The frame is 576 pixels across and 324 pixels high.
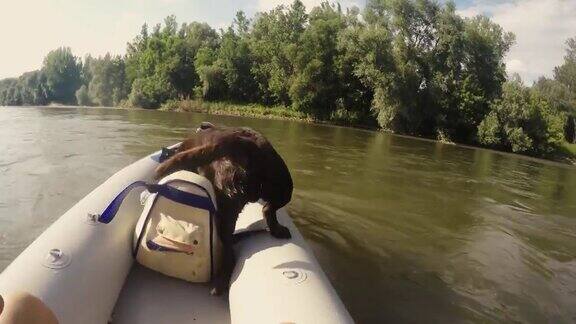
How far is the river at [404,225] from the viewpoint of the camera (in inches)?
142

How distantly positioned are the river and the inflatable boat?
104 centimetres

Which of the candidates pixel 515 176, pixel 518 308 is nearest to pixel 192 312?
pixel 518 308

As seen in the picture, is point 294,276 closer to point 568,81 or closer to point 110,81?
point 568,81

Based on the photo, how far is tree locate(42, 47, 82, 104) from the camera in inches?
2571

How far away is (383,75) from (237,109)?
10272 millimetres

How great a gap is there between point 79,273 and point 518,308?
10.4 feet

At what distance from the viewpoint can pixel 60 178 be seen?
6.52 m

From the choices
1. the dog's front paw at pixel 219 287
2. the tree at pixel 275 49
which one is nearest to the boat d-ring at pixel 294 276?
the dog's front paw at pixel 219 287

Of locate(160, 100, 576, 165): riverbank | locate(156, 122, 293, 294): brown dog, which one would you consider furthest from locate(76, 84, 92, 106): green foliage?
locate(156, 122, 293, 294): brown dog

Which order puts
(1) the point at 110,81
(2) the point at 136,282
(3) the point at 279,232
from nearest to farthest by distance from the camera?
(2) the point at 136,282 < (3) the point at 279,232 < (1) the point at 110,81

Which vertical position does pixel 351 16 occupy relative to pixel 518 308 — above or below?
above

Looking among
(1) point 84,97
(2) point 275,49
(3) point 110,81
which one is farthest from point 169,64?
(1) point 84,97

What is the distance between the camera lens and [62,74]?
217 ft

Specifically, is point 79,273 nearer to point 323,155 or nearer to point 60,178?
point 60,178
